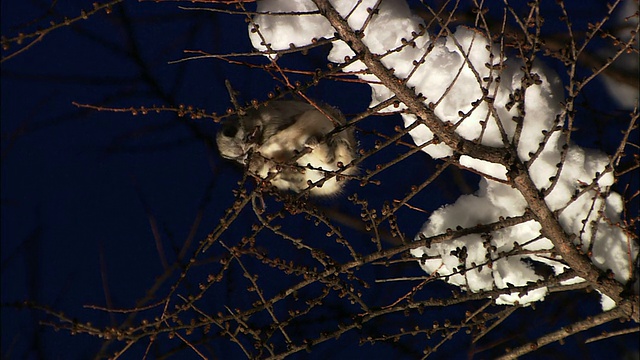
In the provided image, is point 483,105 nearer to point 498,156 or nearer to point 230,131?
point 498,156

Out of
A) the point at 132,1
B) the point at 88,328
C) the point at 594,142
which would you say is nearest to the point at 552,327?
the point at 594,142

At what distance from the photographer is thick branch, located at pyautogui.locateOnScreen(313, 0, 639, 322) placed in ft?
5.04

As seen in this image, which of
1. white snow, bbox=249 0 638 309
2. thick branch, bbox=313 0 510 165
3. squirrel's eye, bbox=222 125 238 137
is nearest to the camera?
thick branch, bbox=313 0 510 165

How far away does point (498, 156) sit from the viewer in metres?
1.68

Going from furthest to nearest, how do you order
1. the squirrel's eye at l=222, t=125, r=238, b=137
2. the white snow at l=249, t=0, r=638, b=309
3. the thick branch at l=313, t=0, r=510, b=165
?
the squirrel's eye at l=222, t=125, r=238, b=137 → the white snow at l=249, t=0, r=638, b=309 → the thick branch at l=313, t=0, r=510, b=165

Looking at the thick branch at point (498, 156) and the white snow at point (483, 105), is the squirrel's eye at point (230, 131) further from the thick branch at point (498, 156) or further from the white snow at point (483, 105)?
the thick branch at point (498, 156)

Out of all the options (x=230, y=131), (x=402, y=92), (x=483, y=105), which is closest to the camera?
(x=402, y=92)

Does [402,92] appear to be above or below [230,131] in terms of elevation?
below

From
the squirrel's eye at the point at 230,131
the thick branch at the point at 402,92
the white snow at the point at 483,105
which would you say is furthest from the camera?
the squirrel's eye at the point at 230,131

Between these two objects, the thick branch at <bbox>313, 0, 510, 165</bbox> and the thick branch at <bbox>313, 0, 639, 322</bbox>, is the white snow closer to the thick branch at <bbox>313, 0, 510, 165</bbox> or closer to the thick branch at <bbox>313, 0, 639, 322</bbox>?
the thick branch at <bbox>313, 0, 639, 322</bbox>

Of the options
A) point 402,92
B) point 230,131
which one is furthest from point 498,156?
point 230,131

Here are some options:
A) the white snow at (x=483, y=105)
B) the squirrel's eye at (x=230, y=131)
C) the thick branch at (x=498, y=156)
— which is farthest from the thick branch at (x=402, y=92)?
the squirrel's eye at (x=230, y=131)

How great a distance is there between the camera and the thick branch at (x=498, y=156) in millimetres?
1537

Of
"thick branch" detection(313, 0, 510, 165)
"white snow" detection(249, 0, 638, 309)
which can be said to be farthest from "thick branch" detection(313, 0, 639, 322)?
"white snow" detection(249, 0, 638, 309)
